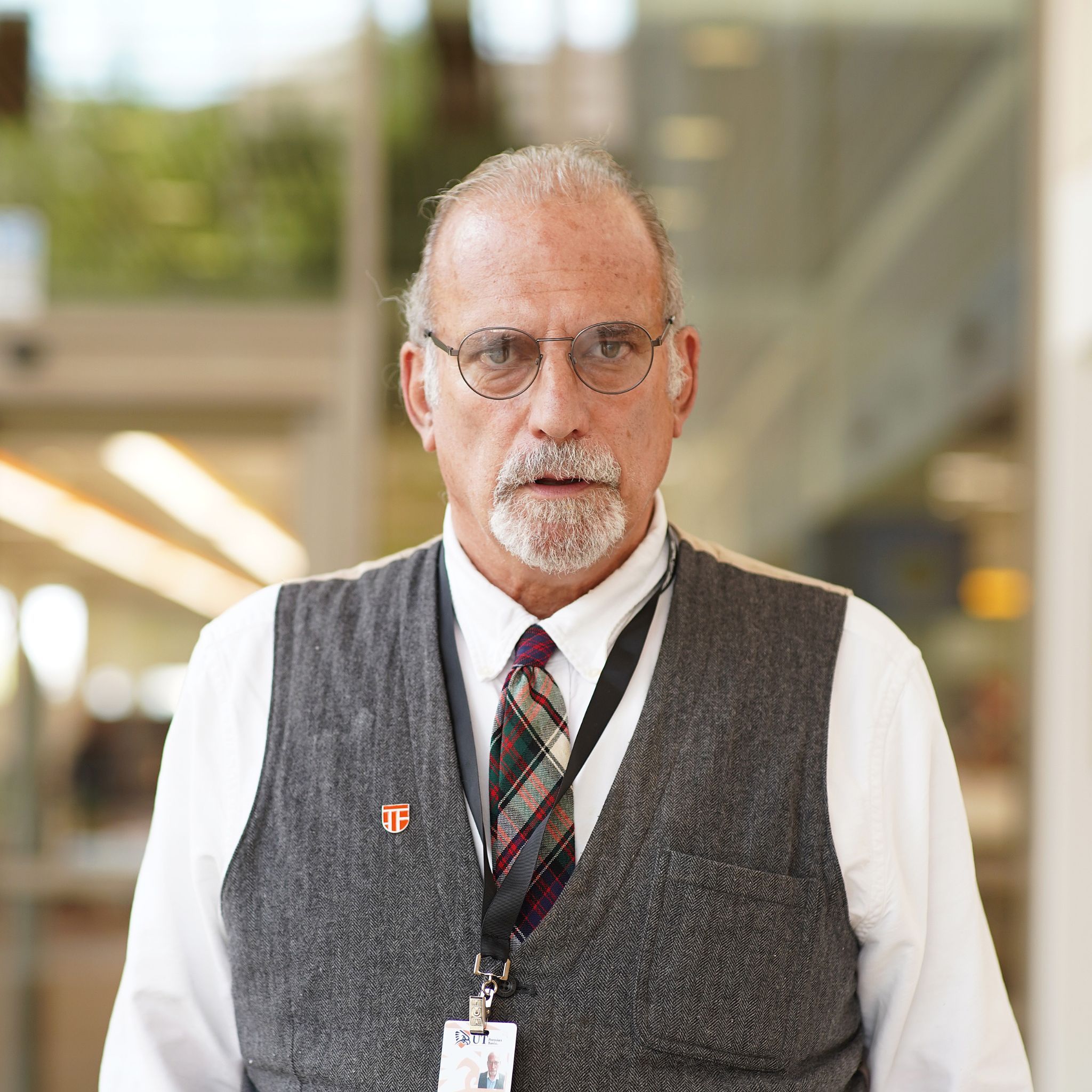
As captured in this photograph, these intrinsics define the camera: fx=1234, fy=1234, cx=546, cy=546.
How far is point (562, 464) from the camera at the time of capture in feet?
4.18

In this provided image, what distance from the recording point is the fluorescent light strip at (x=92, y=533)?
134 inches

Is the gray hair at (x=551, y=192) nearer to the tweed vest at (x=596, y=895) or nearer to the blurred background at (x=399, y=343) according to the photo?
the tweed vest at (x=596, y=895)

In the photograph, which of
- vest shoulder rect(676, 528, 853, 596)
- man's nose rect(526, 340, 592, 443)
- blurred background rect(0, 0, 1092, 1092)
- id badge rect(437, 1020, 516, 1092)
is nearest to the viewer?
id badge rect(437, 1020, 516, 1092)

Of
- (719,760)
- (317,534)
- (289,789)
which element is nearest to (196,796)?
(289,789)

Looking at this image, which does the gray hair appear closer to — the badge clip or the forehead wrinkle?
the forehead wrinkle

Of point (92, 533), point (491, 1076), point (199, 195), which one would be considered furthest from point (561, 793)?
point (199, 195)

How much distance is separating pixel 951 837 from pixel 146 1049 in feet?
2.88

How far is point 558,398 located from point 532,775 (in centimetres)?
39

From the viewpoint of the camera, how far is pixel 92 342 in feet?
11.1

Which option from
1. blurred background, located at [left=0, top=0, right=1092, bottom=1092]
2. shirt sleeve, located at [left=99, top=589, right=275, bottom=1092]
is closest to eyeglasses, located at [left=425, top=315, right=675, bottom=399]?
shirt sleeve, located at [left=99, top=589, right=275, bottom=1092]

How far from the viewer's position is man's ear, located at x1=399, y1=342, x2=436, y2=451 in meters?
1.44

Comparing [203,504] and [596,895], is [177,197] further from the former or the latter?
[596,895]

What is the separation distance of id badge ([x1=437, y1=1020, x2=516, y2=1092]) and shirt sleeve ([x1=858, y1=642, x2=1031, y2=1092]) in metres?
0.39

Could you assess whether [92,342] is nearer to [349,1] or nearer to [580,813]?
[349,1]
